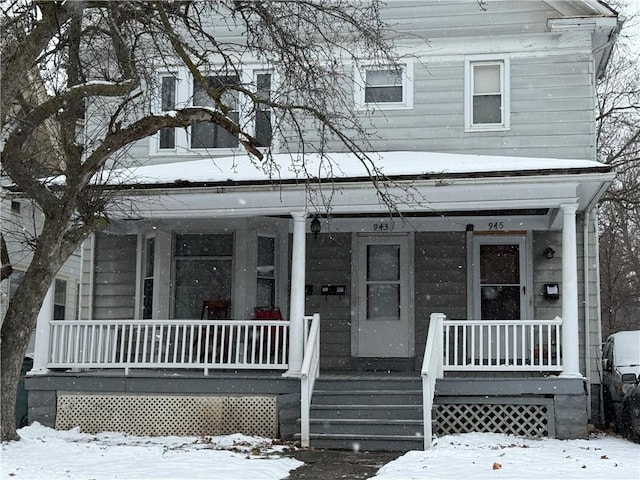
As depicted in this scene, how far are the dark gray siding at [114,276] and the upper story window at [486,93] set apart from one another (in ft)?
20.4

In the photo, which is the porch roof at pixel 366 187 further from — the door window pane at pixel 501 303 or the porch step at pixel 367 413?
the porch step at pixel 367 413

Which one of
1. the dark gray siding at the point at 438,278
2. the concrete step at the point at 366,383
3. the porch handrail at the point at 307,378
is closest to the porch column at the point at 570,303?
the concrete step at the point at 366,383

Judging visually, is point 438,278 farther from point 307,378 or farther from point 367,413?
point 307,378

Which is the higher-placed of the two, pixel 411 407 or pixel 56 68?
pixel 56 68

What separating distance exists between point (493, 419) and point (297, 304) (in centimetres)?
308

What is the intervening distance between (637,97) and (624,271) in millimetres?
9031

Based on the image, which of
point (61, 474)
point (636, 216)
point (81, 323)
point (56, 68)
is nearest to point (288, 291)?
point (81, 323)

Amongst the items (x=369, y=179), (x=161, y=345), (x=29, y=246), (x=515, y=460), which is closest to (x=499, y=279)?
(x=369, y=179)

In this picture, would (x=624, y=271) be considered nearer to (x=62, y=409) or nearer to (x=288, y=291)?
(x=288, y=291)

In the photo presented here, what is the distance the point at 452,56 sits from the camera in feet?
44.6

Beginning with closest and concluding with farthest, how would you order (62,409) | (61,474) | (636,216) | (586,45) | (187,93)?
(61,474)
(62,409)
(586,45)
(187,93)
(636,216)

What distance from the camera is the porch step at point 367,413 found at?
33.1ft

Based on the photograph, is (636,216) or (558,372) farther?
(636,216)

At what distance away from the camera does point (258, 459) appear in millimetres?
9047
